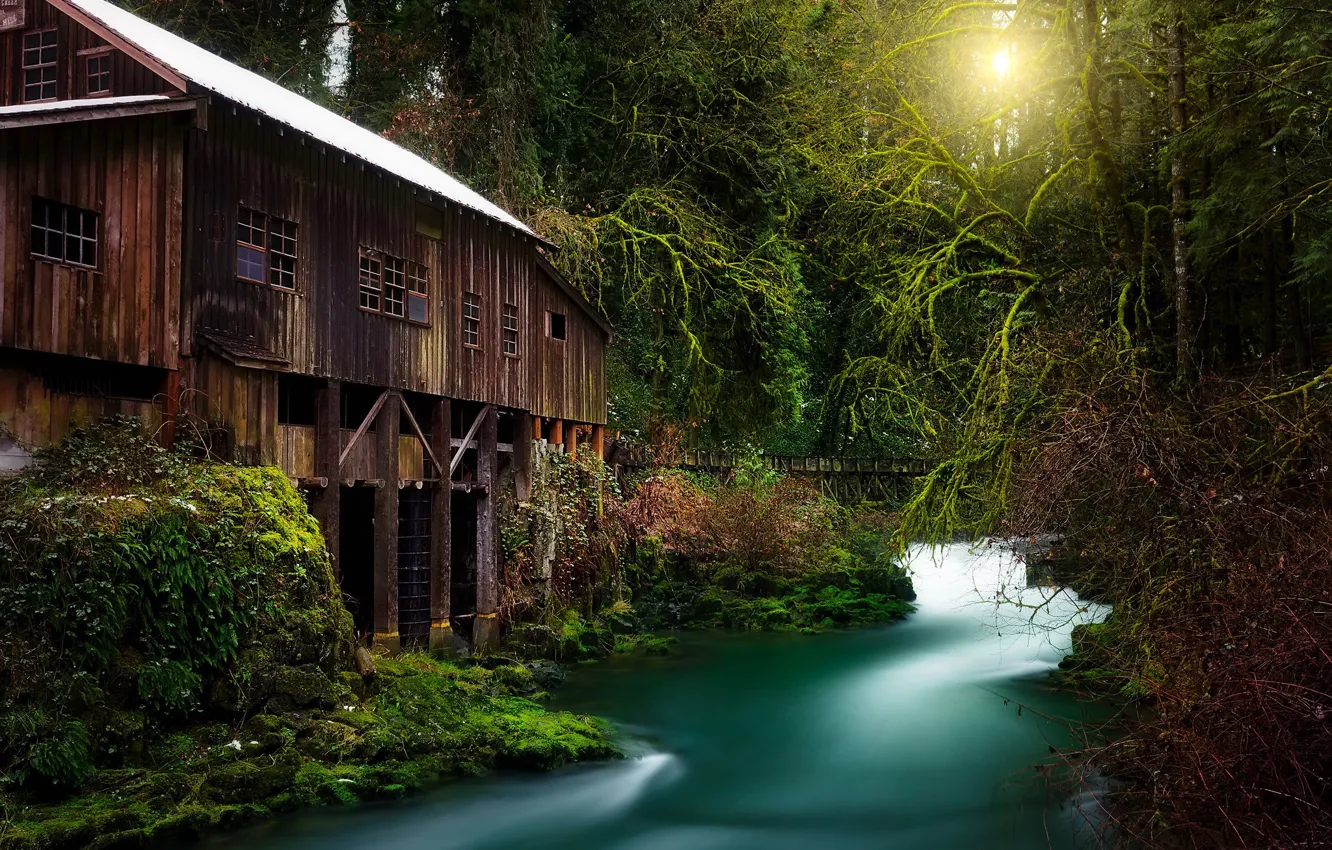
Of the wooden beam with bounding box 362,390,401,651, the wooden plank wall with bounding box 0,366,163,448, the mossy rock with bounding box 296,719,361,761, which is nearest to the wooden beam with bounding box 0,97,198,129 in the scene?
the wooden plank wall with bounding box 0,366,163,448

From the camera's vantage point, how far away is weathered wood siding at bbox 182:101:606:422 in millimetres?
12742

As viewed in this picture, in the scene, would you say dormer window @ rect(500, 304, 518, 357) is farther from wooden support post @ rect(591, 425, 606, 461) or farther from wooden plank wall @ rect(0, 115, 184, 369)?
wooden plank wall @ rect(0, 115, 184, 369)

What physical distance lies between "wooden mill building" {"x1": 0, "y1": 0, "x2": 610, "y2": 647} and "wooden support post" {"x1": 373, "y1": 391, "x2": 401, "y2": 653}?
0.10 ft

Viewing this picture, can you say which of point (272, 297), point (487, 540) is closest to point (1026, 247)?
point (487, 540)

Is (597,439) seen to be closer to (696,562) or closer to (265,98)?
(696,562)

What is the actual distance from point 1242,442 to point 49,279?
38.5 ft

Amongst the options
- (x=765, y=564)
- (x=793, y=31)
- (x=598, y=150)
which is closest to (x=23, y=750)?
(x=765, y=564)

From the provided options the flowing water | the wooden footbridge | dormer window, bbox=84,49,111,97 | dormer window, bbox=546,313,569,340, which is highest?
dormer window, bbox=84,49,111,97

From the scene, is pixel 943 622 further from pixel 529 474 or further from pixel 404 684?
pixel 404 684

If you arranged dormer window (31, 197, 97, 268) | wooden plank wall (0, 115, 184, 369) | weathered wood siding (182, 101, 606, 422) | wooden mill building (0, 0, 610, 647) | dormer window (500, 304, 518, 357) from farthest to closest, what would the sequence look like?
dormer window (500, 304, 518, 357) → weathered wood siding (182, 101, 606, 422) → wooden mill building (0, 0, 610, 647) → dormer window (31, 197, 97, 268) → wooden plank wall (0, 115, 184, 369)

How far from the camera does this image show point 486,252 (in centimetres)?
1836

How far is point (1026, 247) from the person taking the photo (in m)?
15.4

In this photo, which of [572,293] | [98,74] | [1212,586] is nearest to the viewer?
[1212,586]

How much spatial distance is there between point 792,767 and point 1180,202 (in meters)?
8.12
